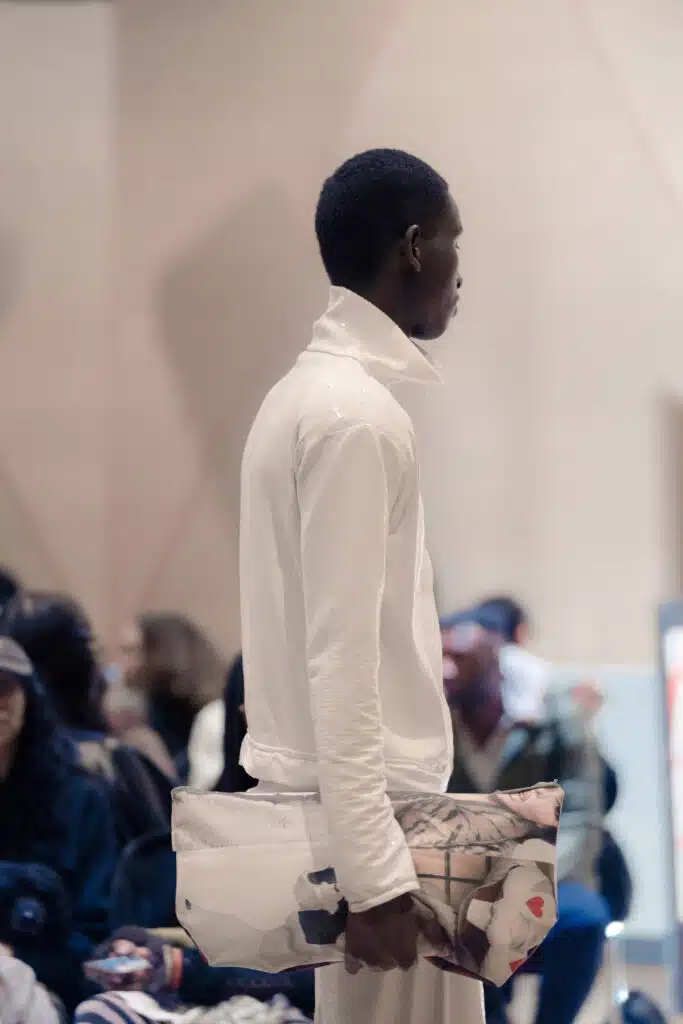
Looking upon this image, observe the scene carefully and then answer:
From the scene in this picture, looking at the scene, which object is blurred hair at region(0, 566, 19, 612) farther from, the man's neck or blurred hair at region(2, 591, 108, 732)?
the man's neck

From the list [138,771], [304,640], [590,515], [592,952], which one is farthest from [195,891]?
[590,515]

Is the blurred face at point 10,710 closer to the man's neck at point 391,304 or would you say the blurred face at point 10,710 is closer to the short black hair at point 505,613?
the man's neck at point 391,304

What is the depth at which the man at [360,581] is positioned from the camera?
54.5 inches

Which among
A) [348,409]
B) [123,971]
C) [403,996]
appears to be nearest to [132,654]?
[123,971]

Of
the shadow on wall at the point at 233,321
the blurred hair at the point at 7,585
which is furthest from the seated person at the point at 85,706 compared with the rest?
the shadow on wall at the point at 233,321

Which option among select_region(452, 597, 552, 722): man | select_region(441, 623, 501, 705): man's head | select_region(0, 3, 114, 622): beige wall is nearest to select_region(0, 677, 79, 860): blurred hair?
select_region(441, 623, 501, 705): man's head

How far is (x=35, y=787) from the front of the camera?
3.04 meters

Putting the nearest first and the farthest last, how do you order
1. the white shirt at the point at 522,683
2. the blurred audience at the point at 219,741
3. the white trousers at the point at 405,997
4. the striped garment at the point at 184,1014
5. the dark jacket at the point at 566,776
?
the white trousers at the point at 405,997, the striped garment at the point at 184,1014, the blurred audience at the point at 219,741, the dark jacket at the point at 566,776, the white shirt at the point at 522,683

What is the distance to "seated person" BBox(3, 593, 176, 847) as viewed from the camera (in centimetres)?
338

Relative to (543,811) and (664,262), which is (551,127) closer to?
(664,262)

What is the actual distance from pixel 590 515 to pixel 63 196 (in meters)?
2.24

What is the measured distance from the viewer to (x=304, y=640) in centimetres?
151

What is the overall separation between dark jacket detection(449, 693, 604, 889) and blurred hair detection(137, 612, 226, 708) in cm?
131

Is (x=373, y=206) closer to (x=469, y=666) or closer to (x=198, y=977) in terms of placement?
(x=198, y=977)
